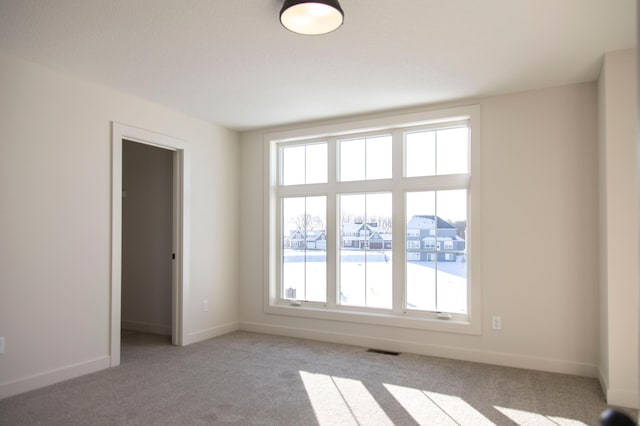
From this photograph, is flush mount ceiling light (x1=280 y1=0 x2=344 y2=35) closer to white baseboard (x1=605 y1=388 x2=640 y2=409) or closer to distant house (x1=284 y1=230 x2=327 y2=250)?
distant house (x1=284 y1=230 x2=327 y2=250)

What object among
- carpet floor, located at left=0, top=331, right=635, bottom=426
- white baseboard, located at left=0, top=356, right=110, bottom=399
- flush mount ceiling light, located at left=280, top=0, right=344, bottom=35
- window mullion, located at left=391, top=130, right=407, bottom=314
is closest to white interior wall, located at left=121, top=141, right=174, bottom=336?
carpet floor, located at left=0, top=331, right=635, bottom=426

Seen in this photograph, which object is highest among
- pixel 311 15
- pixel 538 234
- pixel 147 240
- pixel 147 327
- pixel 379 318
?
pixel 311 15

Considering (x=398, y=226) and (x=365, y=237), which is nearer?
(x=398, y=226)

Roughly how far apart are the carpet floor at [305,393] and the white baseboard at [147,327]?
893 millimetres

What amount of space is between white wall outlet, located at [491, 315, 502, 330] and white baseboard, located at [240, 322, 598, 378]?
0.76 feet

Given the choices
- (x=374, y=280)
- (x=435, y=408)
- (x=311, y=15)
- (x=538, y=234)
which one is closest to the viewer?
(x=311, y=15)

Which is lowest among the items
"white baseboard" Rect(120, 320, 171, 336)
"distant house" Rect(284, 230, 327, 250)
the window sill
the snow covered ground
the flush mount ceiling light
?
"white baseboard" Rect(120, 320, 171, 336)

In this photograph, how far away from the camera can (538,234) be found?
3895mm

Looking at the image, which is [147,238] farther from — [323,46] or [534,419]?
[534,419]

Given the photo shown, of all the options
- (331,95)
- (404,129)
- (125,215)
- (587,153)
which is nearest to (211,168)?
(125,215)

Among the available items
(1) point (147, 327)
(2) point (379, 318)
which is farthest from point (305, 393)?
(1) point (147, 327)

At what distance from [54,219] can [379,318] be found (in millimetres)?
3138

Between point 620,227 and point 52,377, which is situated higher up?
point 620,227

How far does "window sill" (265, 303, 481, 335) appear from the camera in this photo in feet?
13.8
